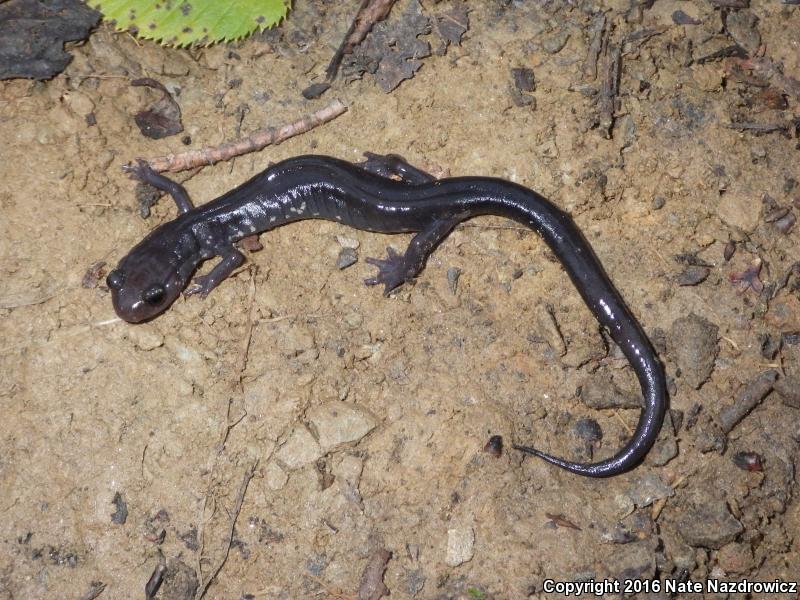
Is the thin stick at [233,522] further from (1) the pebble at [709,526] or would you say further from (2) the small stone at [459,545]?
(1) the pebble at [709,526]

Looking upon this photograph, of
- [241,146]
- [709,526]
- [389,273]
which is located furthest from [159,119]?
[709,526]

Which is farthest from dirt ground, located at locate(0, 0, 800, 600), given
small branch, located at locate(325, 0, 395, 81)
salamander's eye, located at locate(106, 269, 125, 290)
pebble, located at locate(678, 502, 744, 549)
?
salamander's eye, located at locate(106, 269, 125, 290)

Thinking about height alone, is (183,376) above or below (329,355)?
below

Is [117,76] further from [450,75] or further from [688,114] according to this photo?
[688,114]

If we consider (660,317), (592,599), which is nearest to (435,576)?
(592,599)

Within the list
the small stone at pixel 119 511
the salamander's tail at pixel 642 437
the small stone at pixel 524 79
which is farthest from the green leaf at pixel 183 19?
the salamander's tail at pixel 642 437

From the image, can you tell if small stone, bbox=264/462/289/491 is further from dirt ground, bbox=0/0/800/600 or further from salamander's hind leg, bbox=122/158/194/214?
salamander's hind leg, bbox=122/158/194/214
